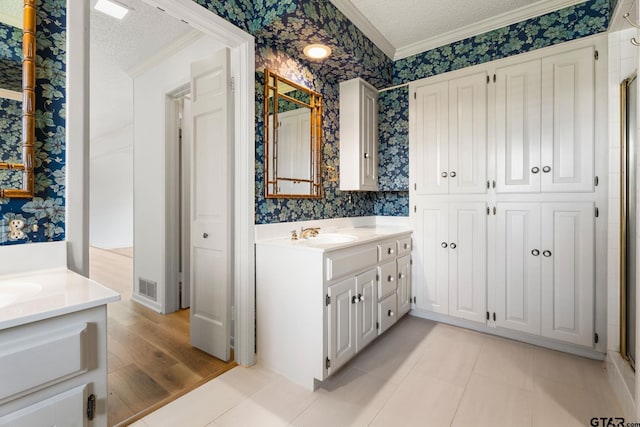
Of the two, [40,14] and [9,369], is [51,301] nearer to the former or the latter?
[9,369]

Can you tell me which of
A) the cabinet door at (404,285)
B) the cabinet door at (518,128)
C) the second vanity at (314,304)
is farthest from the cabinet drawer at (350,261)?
the cabinet door at (518,128)

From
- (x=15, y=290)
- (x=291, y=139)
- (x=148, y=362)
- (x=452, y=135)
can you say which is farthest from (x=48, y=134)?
(x=452, y=135)

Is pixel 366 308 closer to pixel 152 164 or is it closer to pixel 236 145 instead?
pixel 236 145

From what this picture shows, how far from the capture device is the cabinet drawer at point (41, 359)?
775 millimetres

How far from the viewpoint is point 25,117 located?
1.21 metres

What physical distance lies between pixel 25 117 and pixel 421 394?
7.79ft

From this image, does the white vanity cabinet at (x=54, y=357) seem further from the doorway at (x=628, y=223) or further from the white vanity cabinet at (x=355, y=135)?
the doorway at (x=628, y=223)

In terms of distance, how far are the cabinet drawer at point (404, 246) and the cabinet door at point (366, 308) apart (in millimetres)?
519

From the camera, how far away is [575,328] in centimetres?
217

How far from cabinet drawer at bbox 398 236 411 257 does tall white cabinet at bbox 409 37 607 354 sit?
0.37ft

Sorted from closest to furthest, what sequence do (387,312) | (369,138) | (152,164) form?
(387,312) < (369,138) < (152,164)

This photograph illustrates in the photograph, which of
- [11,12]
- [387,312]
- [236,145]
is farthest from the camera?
[387,312]

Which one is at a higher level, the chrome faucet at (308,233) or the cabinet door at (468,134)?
the cabinet door at (468,134)

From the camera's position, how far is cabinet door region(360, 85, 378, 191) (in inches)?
113
